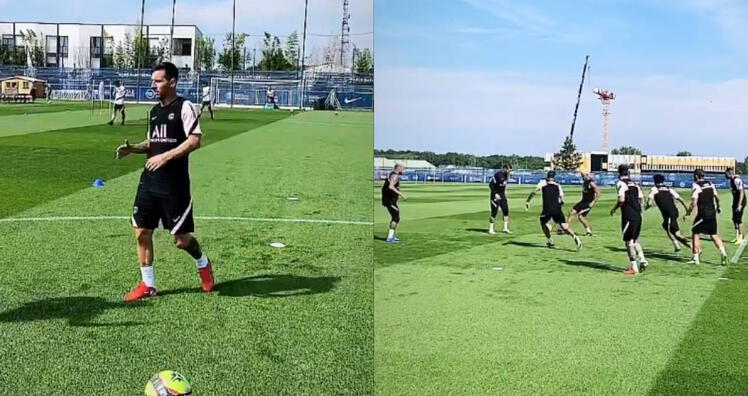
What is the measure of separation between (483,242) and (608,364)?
0.74 metres

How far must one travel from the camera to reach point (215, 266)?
343 centimetres

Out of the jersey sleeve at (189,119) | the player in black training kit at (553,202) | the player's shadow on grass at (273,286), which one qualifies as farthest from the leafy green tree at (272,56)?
the player in black training kit at (553,202)

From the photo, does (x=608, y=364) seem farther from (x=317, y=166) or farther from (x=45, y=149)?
(x=45, y=149)

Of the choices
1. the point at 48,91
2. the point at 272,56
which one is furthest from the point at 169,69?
the point at 48,91

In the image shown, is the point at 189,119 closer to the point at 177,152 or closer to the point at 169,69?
the point at 177,152

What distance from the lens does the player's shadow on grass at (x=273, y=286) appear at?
132 inches

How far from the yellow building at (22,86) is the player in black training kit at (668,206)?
258 cm

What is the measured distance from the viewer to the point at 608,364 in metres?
3.03

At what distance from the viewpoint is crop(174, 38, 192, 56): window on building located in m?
3.48

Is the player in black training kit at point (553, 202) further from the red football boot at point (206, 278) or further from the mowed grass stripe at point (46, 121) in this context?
the mowed grass stripe at point (46, 121)

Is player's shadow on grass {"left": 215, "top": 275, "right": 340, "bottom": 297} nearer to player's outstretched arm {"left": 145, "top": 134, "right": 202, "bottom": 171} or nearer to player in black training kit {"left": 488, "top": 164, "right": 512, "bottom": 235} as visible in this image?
player's outstretched arm {"left": 145, "top": 134, "right": 202, "bottom": 171}

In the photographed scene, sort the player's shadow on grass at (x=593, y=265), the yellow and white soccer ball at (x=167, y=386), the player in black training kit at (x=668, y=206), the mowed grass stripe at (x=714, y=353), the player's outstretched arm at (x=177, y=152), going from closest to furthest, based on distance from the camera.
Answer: the yellow and white soccer ball at (x=167, y=386) → the mowed grass stripe at (x=714, y=353) → the player's outstretched arm at (x=177, y=152) → the player in black training kit at (x=668, y=206) → the player's shadow on grass at (x=593, y=265)

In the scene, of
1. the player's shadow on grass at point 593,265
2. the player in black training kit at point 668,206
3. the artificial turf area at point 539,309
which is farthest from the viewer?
the player's shadow on grass at point 593,265

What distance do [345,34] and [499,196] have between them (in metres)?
0.90
